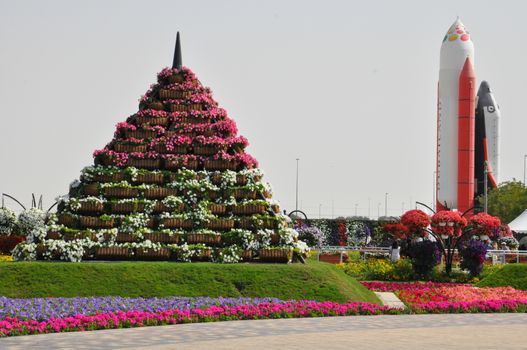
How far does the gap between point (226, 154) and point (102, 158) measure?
3405 millimetres

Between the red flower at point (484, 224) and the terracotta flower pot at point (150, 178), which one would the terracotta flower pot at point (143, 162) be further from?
the red flower at point (484, 224)

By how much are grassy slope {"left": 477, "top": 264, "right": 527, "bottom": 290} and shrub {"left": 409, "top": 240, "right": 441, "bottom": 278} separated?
575 centimetres

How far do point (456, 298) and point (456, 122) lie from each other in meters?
57.5

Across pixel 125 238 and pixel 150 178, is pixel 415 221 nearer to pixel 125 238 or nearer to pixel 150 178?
pixel 150 178

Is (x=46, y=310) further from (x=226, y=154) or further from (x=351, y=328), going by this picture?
(x=226, y=154)

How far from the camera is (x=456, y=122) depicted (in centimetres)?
8350

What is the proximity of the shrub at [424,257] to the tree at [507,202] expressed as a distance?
5548 cm

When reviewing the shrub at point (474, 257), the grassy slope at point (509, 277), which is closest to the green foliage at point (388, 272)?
the shrub at point (474, 257)

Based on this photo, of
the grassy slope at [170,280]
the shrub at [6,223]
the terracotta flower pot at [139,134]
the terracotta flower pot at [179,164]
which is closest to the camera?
the grassy slope at [170,280]

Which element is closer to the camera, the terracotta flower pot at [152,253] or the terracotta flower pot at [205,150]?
the terracotta flower pot at [152,253]

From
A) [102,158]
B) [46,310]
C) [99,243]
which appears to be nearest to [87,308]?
[46,310]

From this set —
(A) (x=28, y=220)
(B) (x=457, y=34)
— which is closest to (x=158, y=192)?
(A) (x=28, y=220)

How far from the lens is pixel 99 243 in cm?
2598

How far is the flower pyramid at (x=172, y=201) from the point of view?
26.0m
